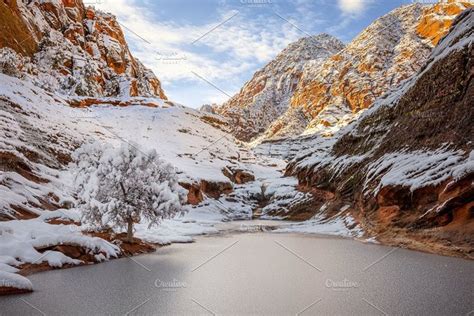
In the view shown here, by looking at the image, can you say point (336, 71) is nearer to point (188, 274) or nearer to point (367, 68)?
point (367, 68)

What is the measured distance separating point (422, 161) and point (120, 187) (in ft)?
58.4

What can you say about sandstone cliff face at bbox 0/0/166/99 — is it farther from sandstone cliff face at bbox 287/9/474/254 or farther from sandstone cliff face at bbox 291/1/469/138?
sandstone cliff face at bbox 291/1/469/138

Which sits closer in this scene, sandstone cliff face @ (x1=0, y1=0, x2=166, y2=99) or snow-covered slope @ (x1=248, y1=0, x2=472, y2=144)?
sandstone cliff face @ (x1=0, y1=0, x2=166, y2=99)

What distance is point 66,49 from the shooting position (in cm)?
8212

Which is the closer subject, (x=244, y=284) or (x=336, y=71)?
(x=244, y=284)

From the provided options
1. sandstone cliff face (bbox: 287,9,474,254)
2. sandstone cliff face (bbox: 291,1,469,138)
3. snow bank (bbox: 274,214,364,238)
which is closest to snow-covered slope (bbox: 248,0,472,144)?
sandstone cliff face (bbox: 291,1,469,138)

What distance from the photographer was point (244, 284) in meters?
10.0

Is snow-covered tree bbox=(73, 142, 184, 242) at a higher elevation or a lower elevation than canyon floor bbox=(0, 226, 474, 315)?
higher

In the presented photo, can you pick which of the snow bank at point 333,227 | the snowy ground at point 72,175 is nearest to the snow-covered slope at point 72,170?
the snowy ground at point 72,175

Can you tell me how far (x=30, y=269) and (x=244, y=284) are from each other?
24.8ft

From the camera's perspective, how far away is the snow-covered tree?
59.2 ft

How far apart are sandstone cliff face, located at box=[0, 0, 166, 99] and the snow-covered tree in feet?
147

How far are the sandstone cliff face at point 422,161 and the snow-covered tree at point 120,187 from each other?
13.1 m

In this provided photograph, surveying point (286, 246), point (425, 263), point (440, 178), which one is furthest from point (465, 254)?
point (286, 246)
